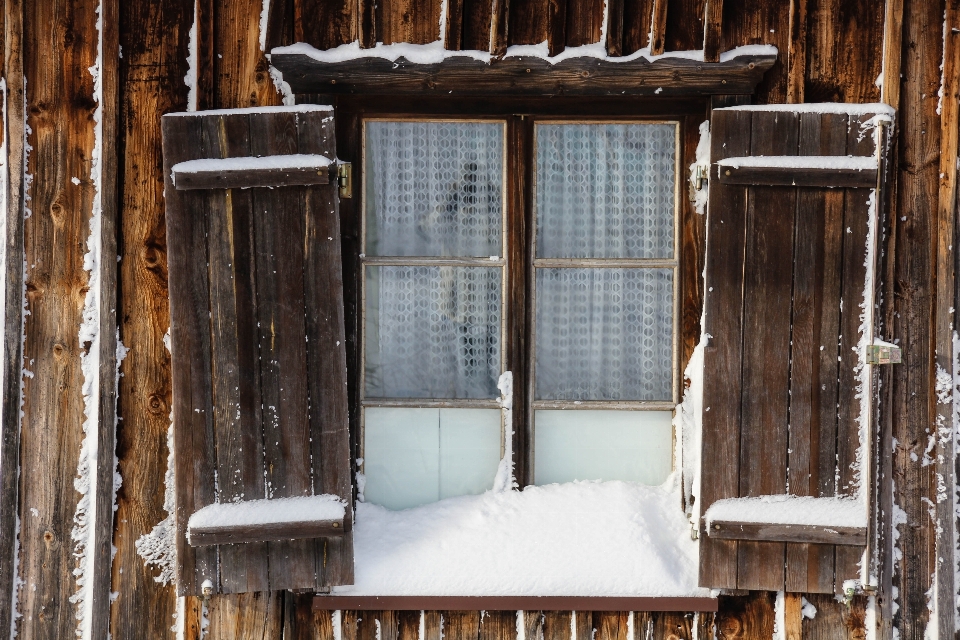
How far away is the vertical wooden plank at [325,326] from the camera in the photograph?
2248mm

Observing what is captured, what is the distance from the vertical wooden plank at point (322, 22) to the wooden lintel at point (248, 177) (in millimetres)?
495

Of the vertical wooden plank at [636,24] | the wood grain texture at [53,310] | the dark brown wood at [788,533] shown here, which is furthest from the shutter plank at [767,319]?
the wood grain texture at [53,310]

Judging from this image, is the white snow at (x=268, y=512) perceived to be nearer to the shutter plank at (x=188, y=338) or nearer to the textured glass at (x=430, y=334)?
the shutter plank at (x=188, y=338)

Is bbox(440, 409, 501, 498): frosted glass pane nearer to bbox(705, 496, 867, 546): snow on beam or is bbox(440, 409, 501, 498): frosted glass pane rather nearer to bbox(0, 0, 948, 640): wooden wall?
bbox(0, 0, 948, 640): wooden wall

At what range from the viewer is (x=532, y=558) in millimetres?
2375

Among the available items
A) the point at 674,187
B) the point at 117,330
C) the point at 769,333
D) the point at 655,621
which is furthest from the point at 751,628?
the point at 117,330

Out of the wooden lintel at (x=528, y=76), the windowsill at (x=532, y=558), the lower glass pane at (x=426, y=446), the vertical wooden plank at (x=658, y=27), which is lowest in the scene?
the windowsill at (x=532, y=558)

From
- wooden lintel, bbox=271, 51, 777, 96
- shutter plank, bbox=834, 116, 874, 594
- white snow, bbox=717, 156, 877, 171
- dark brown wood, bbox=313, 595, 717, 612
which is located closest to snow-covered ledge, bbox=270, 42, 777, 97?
wooden lintel, bbox=271, 51, 777, 96

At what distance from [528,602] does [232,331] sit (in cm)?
127

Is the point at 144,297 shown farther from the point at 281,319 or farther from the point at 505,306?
the point at 505,306

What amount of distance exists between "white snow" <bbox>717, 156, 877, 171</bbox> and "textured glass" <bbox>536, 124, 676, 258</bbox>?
13.6 inches

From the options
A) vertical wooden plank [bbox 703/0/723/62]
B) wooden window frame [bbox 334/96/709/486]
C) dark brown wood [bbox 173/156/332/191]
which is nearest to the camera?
dark brown wood [bbox 173/156/332/191]

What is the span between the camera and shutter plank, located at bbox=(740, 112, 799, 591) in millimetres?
2262

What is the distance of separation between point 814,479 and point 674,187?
3.48ft
